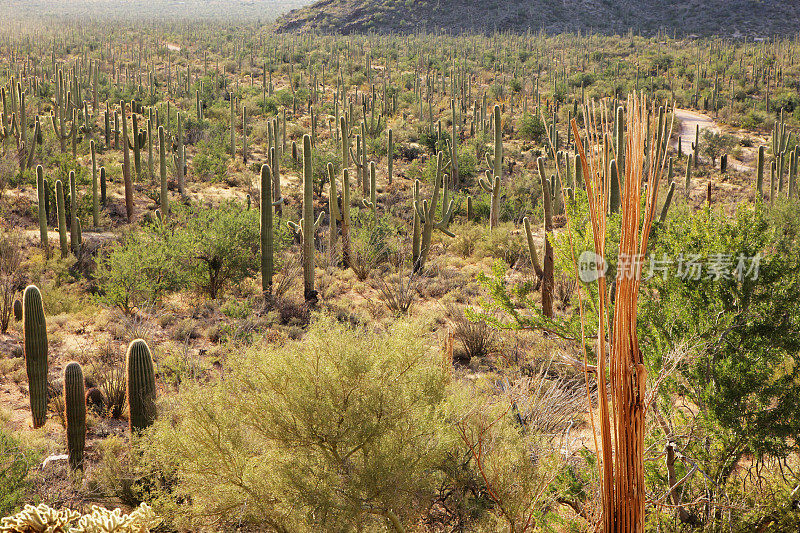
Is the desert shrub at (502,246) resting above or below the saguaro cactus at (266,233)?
below

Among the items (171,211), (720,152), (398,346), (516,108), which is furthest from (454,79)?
(398,346)

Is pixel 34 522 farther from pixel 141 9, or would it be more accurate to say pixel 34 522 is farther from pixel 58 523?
pixel 141 9

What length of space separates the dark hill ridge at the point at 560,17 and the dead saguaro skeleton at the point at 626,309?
227 feet

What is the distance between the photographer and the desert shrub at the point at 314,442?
4609mm

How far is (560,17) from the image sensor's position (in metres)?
69.8

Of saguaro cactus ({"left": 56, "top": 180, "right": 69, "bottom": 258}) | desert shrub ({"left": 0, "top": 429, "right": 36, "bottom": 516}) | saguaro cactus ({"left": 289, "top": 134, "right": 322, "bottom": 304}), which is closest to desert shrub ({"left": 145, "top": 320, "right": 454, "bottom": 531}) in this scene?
desert shrub ({"left": 0, "top": 429, "right": 36, "bottom": 516})

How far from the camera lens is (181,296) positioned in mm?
13148

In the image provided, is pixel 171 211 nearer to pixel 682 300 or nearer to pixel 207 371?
pixel 207 371

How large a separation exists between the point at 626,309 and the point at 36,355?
330 inches

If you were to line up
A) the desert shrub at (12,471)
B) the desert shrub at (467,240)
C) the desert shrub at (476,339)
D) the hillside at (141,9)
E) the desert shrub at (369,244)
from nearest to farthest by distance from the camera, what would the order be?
the desert shrub at (12,471) < the desert shrub at (476,339) < the desert shrub at (369,244) < the desert shrub at (467,240) < the hillside at (141,9)

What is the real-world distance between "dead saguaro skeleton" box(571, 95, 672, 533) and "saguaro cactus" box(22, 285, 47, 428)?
7975 millimetres

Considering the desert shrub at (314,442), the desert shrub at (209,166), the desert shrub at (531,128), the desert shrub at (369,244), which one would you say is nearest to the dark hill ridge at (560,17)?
the desert shrub at (531,128)

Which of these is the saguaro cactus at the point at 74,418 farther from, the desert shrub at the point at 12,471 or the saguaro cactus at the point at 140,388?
the desert shrub at the point at 12,471

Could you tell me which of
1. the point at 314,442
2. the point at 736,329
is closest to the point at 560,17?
the point at 736,329
